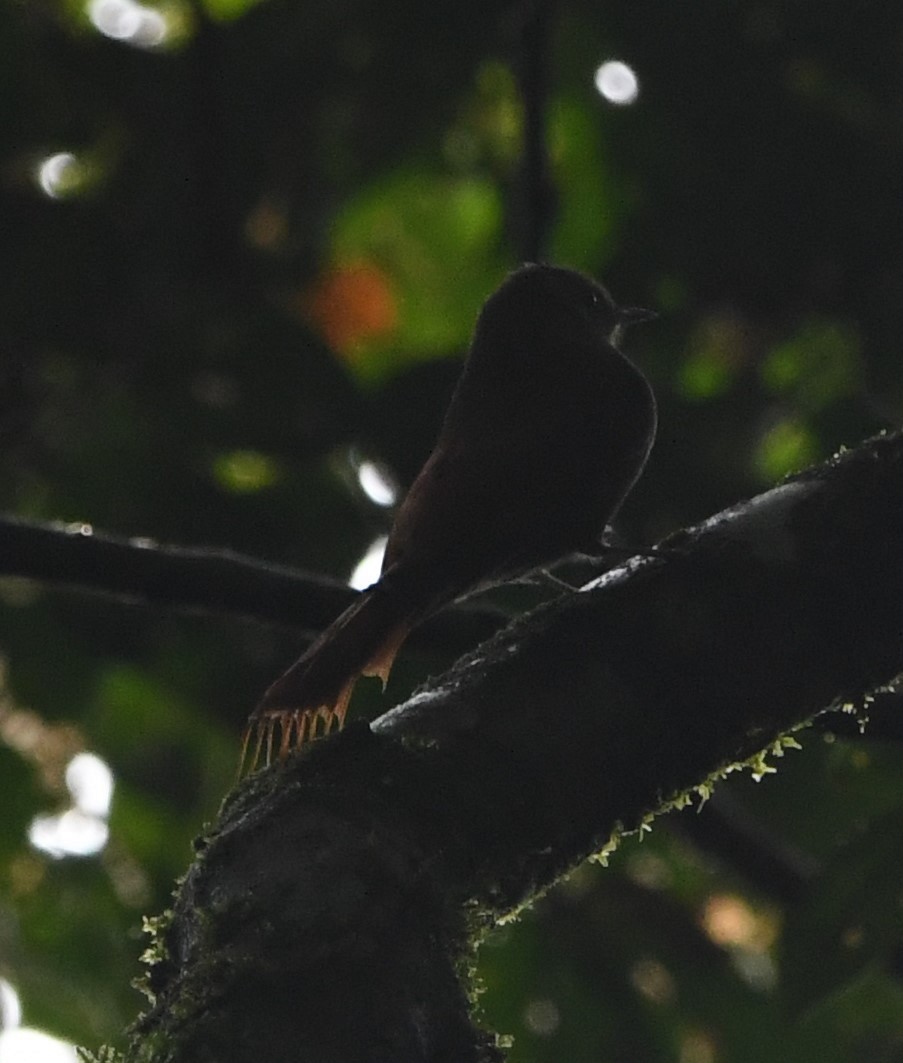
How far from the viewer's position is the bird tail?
226 cm

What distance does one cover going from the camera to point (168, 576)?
2.86 meters

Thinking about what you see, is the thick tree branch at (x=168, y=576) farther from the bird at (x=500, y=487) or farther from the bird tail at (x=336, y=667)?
the bird tail at (x=336, y=667)

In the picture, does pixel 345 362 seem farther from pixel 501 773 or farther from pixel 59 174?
pixel 501 773

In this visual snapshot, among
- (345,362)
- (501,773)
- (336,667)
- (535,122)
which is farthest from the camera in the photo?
(345,362)

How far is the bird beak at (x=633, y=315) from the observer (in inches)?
158

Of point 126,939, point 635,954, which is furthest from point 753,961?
point 126,939

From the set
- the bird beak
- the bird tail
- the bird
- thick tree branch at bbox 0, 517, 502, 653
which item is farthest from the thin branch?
the bird tail

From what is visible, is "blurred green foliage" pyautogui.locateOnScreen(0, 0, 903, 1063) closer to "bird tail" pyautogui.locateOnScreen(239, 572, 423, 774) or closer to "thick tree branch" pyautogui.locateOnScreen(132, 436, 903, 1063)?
"bird tail" pyautogui.locateOnScreen(239, 572, 423, 774)

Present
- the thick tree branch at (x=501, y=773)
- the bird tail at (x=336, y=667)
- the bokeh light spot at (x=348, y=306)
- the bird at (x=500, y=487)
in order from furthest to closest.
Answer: the bokeh light spot at (x=348, y=306)
the bird at (x=500, y=487)
the bird tail at (x=336, y=667)
the thick tree branch at (x=501, y=773)

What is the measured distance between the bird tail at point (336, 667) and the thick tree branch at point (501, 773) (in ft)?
0.90

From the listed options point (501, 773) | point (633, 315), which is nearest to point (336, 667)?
point (501, 773)

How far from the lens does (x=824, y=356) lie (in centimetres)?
479

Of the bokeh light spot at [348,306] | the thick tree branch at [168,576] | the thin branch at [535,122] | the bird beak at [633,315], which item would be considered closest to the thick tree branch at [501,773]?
the thick tree branch at [168,576]

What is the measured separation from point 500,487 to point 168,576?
566 millimetres
